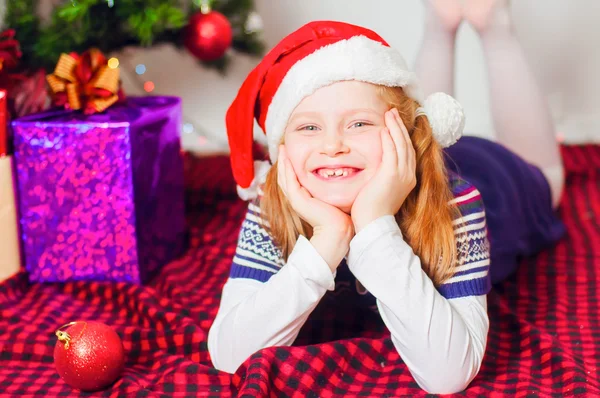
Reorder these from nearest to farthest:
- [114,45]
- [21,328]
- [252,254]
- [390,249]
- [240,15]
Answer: [390,249] → [252,254] → [21,328] → [114,45] → [240,15]

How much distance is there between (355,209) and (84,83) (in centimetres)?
77

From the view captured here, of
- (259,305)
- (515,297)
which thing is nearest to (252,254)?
(259,305)

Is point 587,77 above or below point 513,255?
above

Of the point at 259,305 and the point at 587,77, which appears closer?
the point at 259,305

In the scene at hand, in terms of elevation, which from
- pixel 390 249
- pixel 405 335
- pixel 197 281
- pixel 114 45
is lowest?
pixel 197 281

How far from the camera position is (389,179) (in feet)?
3.65

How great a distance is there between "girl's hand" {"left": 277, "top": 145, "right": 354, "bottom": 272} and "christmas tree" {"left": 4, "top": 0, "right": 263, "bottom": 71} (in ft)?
2.37

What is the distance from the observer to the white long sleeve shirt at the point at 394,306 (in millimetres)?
1086

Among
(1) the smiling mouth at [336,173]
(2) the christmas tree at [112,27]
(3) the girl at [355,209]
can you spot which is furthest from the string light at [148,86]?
(1) the smiling mouth at [336,173]

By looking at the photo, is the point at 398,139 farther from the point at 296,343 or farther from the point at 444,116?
the point at 296,343

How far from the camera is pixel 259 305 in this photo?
1135mm

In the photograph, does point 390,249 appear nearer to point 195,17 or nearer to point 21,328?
point 21,328

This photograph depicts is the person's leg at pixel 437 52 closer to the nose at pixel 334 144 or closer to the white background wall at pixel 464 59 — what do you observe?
the white background wall at pixel 464 59

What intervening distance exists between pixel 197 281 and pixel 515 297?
66 cm
